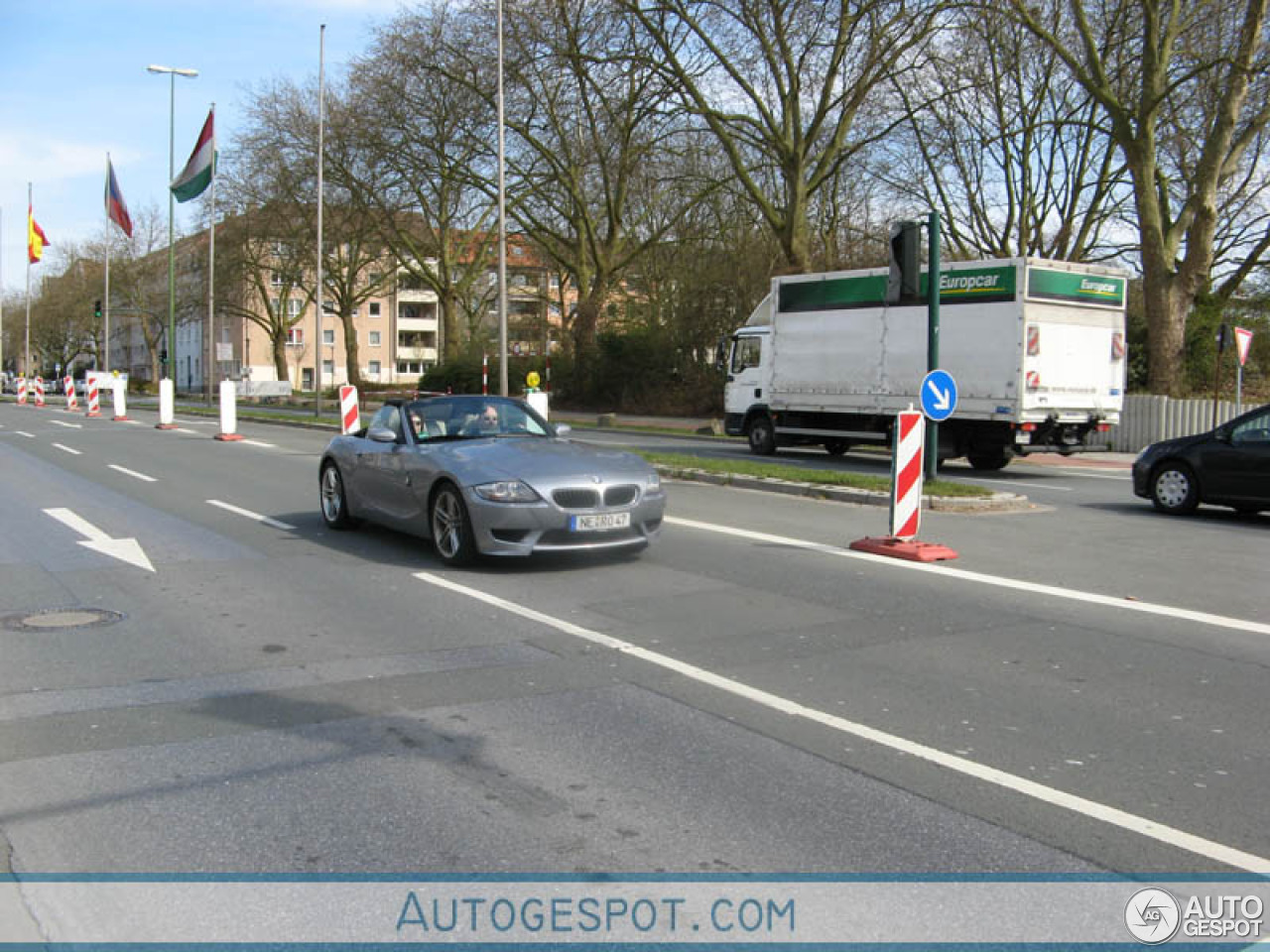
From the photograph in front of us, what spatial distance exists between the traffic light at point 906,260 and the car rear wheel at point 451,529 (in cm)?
→ 608

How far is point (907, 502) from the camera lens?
33.0ft

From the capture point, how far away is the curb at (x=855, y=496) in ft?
43.8

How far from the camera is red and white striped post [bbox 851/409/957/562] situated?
32.0 feet

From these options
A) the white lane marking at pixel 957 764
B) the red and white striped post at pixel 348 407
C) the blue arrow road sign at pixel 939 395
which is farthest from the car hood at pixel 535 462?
the red and white striped post at pixel 348 407

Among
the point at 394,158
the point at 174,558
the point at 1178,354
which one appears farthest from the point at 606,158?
the point at 174,558

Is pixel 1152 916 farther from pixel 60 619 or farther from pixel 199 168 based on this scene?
pixel 199 168

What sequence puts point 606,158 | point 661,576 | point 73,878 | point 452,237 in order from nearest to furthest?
point 73,878 < point 661,576 < point 606,158 < point 452,237

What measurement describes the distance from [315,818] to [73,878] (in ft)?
2.57

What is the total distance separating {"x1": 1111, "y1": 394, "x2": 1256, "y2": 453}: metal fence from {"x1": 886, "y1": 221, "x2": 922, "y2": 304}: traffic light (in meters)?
14.9

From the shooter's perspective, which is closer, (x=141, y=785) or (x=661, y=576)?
(x=141, y=785)

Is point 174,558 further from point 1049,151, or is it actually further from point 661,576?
point 1049,151

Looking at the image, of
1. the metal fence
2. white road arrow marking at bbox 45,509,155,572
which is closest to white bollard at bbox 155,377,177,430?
white road arrow marking at bbox 45,509,155,572

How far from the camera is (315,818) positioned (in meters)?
4.03

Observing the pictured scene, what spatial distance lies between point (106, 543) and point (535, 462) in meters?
4.42
